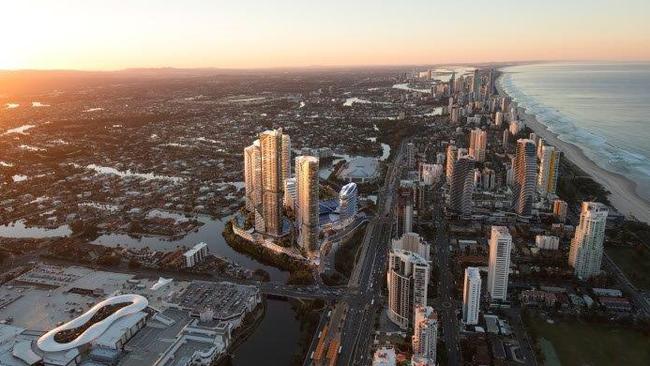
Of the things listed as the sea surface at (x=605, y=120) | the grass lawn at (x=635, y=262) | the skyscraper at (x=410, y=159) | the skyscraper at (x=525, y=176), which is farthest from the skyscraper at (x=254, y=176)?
the sea surface at (x=605, y=120)

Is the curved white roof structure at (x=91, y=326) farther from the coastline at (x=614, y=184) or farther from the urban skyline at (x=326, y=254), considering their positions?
the coastline at (x=614, y=184)

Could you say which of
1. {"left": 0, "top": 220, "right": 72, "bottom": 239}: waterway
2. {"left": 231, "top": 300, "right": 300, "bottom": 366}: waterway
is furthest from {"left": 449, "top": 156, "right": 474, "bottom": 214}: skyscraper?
{"left": 0, "top": 220, "right": 72, "bottom": 239}: waterway

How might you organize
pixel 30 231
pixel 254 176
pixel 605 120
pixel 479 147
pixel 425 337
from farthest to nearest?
pixel 605 120 → pixel 479 147 → pixel 30 231 → pixel 254 176 → pixel 425 337

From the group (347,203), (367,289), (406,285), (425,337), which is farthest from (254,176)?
(425,337)

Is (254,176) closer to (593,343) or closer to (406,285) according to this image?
(406,285)

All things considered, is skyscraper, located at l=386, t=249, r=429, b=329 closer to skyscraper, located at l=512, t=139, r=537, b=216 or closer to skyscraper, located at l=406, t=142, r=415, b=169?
skyscraper, located at l=512, t=139, r=537, b=216
